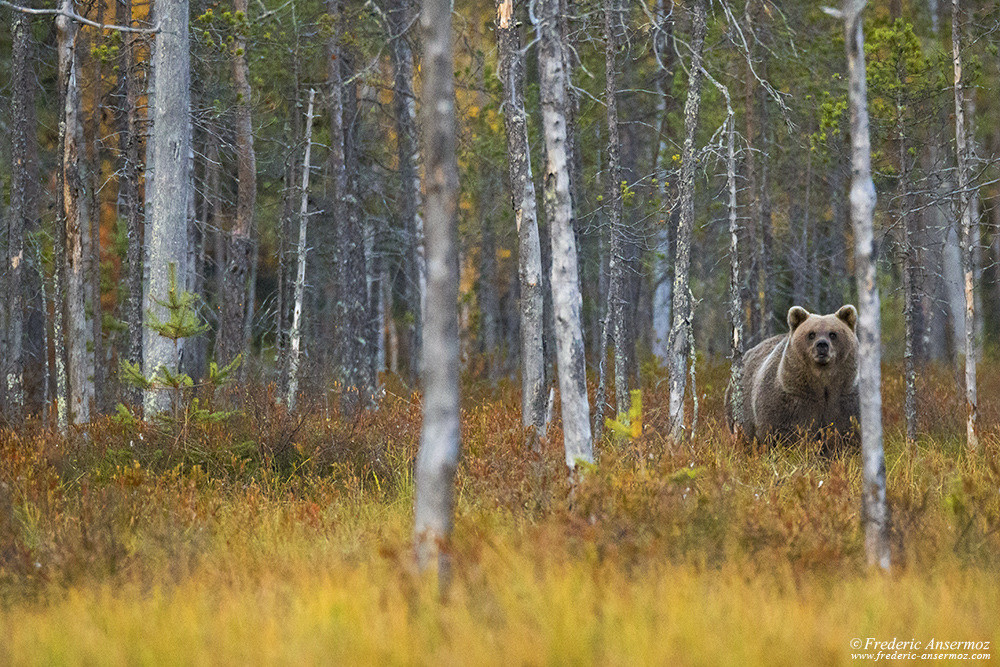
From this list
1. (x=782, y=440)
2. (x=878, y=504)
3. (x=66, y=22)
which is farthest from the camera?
(x=66, y=22)

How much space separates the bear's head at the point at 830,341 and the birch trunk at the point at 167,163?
6.83 m

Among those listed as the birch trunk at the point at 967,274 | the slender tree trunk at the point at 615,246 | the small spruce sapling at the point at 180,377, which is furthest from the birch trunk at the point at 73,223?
the birch trunk at the point at 967,274

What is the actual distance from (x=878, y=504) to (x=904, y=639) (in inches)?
47.0

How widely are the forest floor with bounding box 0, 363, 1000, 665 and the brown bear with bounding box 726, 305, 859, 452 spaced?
65.9 inches

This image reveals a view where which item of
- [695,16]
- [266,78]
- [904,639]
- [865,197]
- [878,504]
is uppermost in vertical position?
[266,78]

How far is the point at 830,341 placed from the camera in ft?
31.7

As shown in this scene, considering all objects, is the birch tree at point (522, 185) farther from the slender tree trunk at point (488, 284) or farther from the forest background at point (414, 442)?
the slender tree trunk at point (488, 284)

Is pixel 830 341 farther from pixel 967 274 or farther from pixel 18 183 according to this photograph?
pixel 18 183

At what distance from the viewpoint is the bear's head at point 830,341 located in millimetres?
9766

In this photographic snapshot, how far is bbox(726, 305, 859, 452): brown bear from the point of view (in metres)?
9.77

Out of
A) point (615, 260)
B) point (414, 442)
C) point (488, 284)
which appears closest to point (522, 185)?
point (414, 442)

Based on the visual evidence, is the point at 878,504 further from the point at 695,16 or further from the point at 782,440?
the point at 695,16

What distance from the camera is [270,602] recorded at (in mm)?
4398

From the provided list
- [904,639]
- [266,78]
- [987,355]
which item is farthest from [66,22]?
[987,355]
